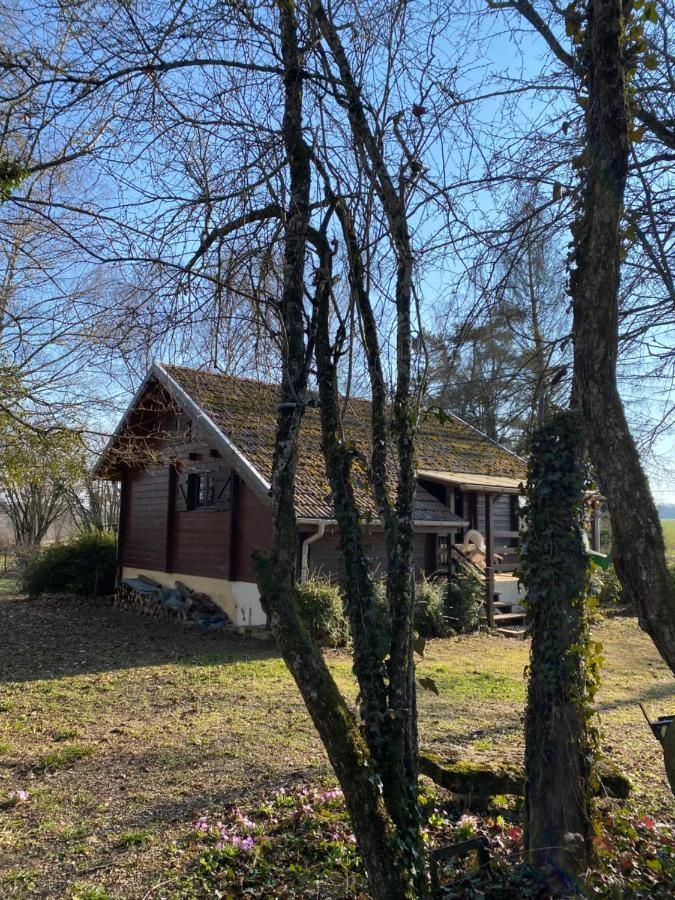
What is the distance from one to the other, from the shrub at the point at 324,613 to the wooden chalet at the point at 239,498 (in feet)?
2.47

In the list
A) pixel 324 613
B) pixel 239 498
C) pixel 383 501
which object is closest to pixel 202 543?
pixel 239 498

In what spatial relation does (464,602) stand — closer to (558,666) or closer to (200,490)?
(200,490)

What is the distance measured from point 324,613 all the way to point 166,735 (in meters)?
5.14

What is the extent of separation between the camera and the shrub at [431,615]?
44.0ft

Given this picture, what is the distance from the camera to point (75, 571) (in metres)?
18.4

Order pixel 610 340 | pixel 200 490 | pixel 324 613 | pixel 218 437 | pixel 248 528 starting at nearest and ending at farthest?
pixel 610 340, pixel 324 613, pixel 218 437, pixel 248 528, pixel 200 490

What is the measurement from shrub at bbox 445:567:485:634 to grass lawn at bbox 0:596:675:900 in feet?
4.57

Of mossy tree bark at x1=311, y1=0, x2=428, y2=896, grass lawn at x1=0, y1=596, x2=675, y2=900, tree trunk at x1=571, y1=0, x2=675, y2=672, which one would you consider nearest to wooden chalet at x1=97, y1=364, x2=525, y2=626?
grass lawn at x1=0, y1=596, x2=675, y2=900

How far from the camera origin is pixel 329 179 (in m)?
4.25

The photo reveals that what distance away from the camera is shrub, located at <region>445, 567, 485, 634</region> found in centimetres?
1441

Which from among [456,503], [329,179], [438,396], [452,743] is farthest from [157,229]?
[456,503]

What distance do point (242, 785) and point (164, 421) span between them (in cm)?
1326

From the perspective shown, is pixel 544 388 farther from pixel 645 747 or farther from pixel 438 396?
pixel 645 747

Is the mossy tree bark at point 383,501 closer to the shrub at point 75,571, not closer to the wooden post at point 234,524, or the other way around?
the wooden post at point 234,524
